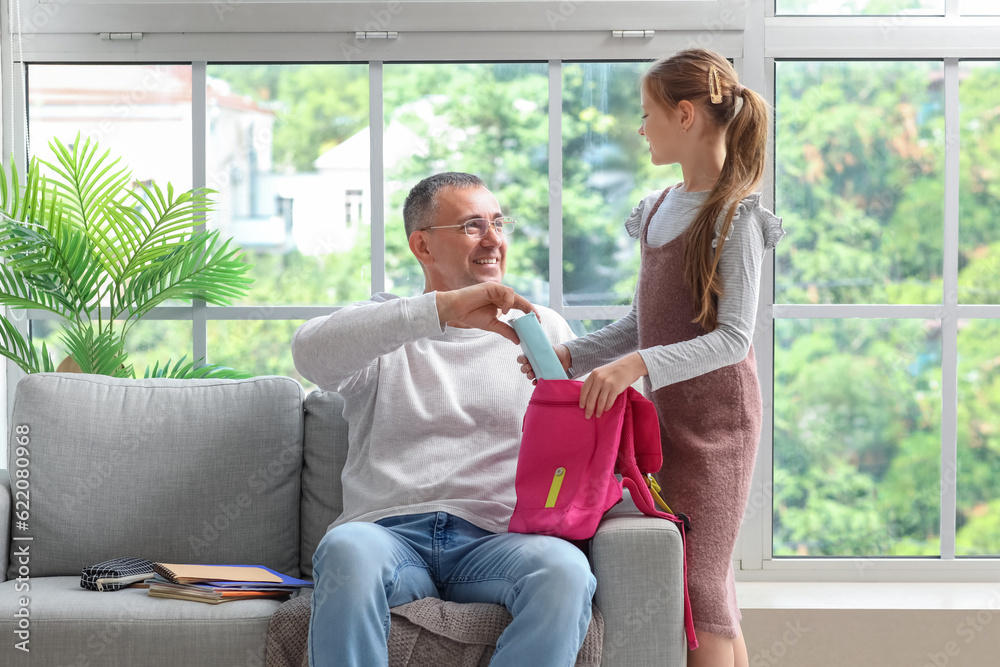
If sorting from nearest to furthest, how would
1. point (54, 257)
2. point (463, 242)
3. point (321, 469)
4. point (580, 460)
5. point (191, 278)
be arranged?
1. point (580, 460)
2. point (463, 242)
3. point (321, 469)
4. point (54, 257)
5. point (191, 278)

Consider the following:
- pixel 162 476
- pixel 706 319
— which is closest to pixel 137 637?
pixel 162 476

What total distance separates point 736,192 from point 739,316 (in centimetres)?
24

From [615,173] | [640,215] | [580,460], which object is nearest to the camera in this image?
[580,460]

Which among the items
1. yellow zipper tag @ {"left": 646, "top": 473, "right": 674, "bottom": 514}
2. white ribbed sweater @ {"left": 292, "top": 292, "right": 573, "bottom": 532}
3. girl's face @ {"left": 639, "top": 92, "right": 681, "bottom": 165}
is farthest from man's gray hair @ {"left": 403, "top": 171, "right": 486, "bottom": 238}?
yellow zipper tag @ {"left": 646, "top": 473, "right": 674, "bottom": 514}

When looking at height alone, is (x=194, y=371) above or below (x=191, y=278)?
below

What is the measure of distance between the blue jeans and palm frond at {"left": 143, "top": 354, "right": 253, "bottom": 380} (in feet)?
3.04

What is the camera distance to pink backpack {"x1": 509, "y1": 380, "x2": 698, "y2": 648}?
1603 millimetres

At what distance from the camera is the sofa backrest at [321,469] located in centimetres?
204

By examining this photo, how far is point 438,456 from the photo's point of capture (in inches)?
71.2

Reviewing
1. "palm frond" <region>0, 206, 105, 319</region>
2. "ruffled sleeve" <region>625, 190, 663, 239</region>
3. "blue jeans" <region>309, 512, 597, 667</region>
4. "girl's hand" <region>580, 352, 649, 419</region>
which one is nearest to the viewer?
"blue jeans" <region>309, 512, 597, 667</region>

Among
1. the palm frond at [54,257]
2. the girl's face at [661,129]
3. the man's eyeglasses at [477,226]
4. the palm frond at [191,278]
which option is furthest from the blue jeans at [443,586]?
the palm frond at [54,257]

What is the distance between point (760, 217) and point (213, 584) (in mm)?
1327

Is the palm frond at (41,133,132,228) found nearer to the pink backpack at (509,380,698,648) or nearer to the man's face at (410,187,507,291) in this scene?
the man's face at (410,187,507,291)

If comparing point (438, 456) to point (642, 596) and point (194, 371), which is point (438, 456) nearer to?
point (642, 596)
